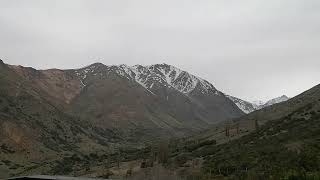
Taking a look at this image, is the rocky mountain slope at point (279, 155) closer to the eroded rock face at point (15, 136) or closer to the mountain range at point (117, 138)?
the mountain range at point (117, 138)

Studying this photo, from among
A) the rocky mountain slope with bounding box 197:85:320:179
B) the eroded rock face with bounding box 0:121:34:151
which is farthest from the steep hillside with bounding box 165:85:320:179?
the eroded rock face with bounding box 0:121:34:151

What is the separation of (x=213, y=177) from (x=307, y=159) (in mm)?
6153

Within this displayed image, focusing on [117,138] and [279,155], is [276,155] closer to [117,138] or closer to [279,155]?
[279,155]

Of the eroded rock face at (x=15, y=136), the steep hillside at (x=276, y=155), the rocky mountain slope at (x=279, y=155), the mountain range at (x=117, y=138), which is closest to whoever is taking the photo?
the rocky mountain slope at (x=279, y=155)

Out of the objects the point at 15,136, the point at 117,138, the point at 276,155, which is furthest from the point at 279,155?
the point at 117,138

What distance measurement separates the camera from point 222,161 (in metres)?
39.8

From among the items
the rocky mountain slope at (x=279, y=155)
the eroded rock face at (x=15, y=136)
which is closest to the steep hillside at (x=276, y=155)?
the rocky mountain slope at (x=279, y=155)

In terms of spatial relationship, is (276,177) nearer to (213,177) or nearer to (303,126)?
(213,177)

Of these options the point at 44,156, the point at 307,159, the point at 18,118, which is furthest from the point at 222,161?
the point at 18,118

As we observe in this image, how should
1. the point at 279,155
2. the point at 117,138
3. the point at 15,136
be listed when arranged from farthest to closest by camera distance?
the point at 117,138
the point at 15,136
the point at 279,155

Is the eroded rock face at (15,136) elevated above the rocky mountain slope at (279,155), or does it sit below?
above

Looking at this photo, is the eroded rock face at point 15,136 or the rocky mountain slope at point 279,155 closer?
the rocky mountain slope at point 279,155

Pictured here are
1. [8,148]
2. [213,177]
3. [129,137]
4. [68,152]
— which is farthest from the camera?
[129,137]

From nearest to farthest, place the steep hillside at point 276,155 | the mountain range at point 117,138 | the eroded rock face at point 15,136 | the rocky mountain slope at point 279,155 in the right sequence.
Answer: the rocky mountain slope at point 279,155, the steep hillside at point 276,155, the mountain range at point 117,138, the eroded rock face at point 15,136
